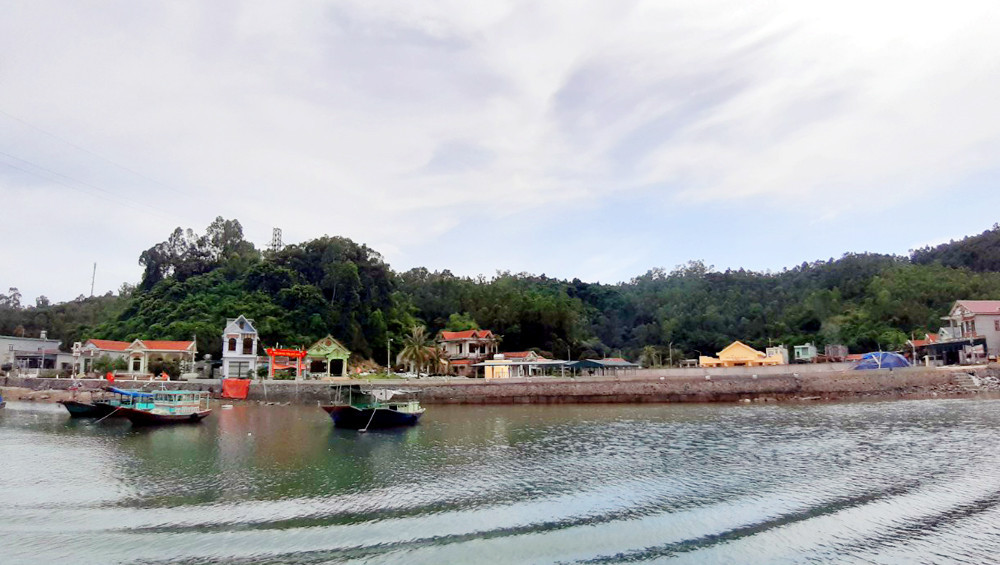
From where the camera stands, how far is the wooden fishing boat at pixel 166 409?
35.3m

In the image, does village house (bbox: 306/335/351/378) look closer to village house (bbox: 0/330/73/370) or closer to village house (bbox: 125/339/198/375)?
village house (bbox: 125/339/198/375)

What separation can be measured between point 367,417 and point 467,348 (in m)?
39.8

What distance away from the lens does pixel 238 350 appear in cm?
6069

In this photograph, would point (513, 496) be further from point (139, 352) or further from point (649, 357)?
point (649, 357)

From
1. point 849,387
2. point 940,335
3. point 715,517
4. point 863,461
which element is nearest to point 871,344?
point 940,335

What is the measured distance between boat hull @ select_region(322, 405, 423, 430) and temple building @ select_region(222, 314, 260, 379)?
28697 mm

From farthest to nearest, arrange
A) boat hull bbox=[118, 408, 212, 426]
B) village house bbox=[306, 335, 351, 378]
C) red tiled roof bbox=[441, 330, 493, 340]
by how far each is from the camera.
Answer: red tiled roof bbox=[441, 330, 493, 340], village house bbox=[306, 335, 351, 378], boat hull bbox=[118, 408, 212, 426]

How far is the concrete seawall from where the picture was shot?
48188mm

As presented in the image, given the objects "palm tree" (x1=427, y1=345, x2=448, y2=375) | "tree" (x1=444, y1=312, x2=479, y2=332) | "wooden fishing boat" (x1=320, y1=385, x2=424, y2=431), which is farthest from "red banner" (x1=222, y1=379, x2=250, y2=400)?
"tree" (x1=444, y1=312, x2=479, y2=332)

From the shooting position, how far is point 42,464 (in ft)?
69.4

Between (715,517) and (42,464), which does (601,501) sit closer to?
(715,517)

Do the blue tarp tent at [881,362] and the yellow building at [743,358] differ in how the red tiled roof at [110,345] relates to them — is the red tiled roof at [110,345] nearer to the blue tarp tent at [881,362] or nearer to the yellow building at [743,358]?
the yellow building at [743,358]

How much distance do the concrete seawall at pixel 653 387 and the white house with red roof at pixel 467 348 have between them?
18.0 meters

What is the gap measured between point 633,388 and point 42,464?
3985cm
